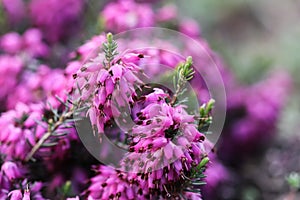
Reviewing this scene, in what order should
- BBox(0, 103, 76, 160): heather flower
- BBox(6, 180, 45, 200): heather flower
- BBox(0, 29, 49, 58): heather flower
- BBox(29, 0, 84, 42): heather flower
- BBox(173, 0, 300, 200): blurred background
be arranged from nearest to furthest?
BBox(6, 180, 45, 200): heather flower
BBox(0, 103, 76, 160): heather flower
BBox(0, 29, 49, 58): heather flower
BBox(29, 0, 84, 42): heather flower
BBox(173, 0, 300, 200): blurred background

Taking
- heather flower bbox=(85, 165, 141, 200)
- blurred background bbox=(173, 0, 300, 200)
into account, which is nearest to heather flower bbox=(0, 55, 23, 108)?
heather flower bbox=(85, 165, 141, 200)

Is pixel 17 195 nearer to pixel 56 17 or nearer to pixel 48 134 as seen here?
pixel 48 134

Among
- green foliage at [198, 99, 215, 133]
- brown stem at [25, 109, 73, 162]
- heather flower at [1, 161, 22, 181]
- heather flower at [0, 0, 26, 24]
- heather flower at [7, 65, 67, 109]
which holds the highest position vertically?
heather flower at [0, 0, 26, 24]

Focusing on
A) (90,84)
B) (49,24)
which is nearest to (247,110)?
(49,24)

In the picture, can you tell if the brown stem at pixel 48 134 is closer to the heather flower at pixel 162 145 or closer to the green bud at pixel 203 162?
the heather flower at pixel 162 145

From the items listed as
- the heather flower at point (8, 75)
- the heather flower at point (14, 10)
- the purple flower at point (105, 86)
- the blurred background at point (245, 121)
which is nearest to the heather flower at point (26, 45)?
the blurred background at point (245, 121)

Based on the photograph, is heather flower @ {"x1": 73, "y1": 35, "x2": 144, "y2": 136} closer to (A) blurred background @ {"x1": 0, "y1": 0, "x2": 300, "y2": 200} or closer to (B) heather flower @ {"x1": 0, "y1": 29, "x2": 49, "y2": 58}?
(A) blurred background @ {"x1": 0, "y1": 0, "x2": 300, "y2": 200}
